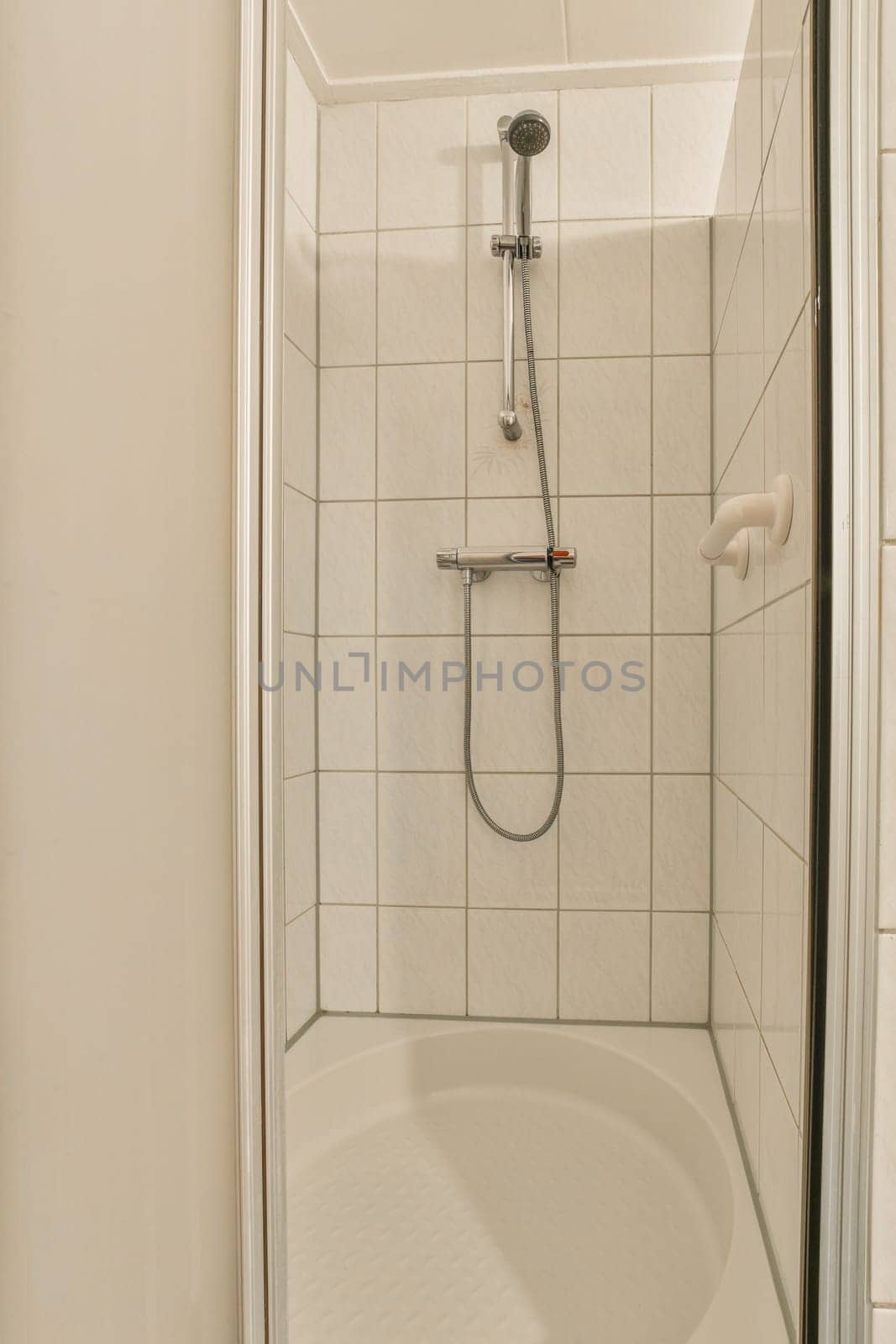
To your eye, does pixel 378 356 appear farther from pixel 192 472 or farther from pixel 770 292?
pixel 192 472

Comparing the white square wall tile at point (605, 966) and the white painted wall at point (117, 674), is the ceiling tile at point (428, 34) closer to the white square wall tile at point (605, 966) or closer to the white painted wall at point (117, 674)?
the white painted wall at point (117, 674)

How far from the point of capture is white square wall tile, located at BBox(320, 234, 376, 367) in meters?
1.48

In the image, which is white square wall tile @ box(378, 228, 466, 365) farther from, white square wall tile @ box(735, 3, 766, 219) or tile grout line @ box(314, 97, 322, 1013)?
white square wall tile @ box(735, 3, 766, 219)

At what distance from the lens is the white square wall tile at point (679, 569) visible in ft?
4.64

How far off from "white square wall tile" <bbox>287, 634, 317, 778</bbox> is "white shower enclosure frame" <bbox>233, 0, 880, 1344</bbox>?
85 centimetres

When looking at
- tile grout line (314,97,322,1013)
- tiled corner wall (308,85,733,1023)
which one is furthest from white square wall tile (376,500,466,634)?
tile grout line (314,97,322,1013)

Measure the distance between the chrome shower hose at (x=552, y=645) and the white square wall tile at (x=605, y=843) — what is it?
0.05 meters

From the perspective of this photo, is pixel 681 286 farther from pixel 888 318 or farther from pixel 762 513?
pixel 888 318

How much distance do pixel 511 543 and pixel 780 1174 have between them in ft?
3.12

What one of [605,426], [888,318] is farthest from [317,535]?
[888,318]

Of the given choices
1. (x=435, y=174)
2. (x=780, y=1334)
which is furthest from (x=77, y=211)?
(x=435, y=174)

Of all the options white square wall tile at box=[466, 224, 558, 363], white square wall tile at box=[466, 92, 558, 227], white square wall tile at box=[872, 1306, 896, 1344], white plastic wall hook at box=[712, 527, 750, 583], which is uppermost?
white square wall tile at box=[466, 92, 558, 227]

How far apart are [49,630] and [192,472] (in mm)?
132

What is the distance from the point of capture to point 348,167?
1476 mm
